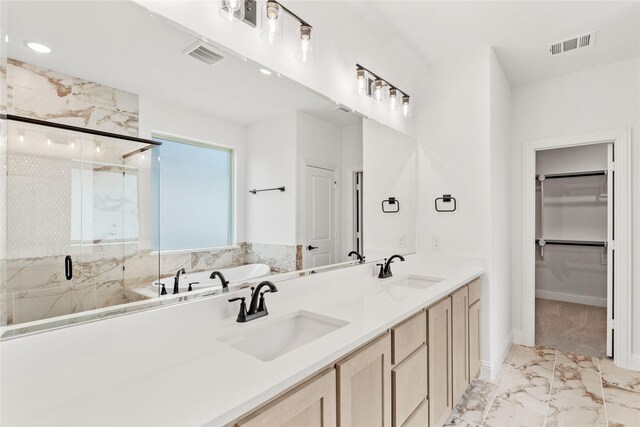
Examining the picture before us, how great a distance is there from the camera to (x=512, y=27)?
2.43 meters

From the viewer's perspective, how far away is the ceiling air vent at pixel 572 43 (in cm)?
254

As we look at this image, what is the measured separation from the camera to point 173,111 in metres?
1.25

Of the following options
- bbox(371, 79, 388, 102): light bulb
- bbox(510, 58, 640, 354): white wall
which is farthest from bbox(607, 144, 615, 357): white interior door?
bbox(371, 79, 388, 102): light bulb

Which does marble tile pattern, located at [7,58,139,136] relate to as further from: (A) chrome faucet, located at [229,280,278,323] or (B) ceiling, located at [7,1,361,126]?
(A) chrome faucet, located at [229,280,278,323]

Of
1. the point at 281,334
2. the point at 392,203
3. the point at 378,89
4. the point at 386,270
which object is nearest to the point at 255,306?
the point at 281,334

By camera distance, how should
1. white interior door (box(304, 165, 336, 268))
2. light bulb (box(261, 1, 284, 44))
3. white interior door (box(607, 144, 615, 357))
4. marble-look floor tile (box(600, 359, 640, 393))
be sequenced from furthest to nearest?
white interior door (box(607, 144, 615, 357)), marble-look floor tile (box(600, 359, 640, 393)), white interior door (box(304, 165, 336, 268)), light bulb (box(261, 1, 284, 44))

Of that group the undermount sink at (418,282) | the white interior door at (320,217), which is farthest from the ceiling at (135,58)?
the undermount sink at (418,282)

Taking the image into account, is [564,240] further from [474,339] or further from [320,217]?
[320,217]

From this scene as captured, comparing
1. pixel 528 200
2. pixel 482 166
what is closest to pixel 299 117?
pixel 482 166

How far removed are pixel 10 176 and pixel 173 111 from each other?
1.81ft

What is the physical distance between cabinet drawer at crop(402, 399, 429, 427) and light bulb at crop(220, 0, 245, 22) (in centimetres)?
201

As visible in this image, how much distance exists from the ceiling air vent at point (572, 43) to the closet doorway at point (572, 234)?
2177 mm

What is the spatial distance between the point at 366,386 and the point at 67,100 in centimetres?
141

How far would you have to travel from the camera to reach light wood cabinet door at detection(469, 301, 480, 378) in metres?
2.34
